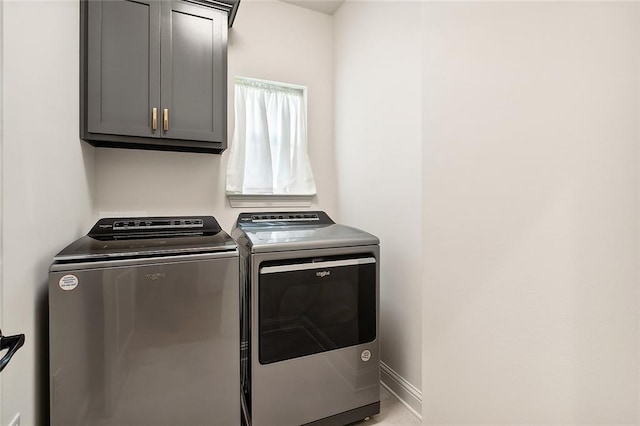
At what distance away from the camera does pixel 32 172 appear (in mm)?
1083

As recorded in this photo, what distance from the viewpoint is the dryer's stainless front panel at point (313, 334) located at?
1.44 m

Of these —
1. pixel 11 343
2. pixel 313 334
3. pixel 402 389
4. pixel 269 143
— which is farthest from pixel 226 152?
pixel 402 389

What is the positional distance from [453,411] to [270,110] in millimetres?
2228

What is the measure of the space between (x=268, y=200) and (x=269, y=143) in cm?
46

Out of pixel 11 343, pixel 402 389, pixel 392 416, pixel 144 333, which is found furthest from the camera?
pixel 402 389

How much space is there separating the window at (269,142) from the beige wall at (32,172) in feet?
3.37

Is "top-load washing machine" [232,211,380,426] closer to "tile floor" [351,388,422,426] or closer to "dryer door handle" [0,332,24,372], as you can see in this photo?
"tile floor" [351,388,422,426]

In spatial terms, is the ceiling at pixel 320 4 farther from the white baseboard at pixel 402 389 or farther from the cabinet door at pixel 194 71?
the white baseboard at pixel 402 389

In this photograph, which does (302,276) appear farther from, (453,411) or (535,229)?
(535,229)

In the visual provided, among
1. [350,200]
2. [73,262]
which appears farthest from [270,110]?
[73,262]

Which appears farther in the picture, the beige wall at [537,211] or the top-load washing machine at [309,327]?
the top-load washing machine at [309,327]

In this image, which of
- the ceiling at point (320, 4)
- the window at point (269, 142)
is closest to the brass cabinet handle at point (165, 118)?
the window at point (269, 142)

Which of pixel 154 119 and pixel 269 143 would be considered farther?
pixel 269 143

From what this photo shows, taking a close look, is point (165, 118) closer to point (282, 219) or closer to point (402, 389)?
point (282, 219)
